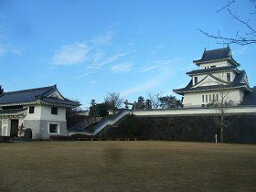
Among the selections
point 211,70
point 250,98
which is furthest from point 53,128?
point 250,98

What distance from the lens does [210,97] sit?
128 feet

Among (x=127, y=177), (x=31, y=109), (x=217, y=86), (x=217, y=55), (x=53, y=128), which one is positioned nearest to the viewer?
(x=127, y=177)

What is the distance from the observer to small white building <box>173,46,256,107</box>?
123ft

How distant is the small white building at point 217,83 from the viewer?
37406mm

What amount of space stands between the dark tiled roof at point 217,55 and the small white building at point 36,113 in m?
17.7

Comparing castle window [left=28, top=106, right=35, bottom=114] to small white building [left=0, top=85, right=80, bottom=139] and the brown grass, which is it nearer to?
small white building [left=0, top=85, right=80, bottom=139]

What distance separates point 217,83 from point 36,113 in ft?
67.9

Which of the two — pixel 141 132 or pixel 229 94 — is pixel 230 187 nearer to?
pixel 141 132

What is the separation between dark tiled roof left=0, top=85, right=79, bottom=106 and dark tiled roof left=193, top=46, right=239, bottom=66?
17661mm

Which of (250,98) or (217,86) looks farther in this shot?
(250,98)

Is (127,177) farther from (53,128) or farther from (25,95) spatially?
(25,95)

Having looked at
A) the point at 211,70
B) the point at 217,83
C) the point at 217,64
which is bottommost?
the point at 217,83

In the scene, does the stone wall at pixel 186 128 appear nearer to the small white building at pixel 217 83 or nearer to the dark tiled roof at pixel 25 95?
the small white building at pixel 217 83

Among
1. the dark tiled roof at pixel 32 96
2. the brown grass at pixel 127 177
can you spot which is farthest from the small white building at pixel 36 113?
the brown grass at pixel 127 177
